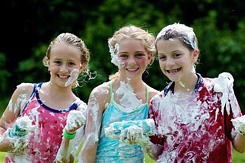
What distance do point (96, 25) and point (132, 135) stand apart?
5.86 metres

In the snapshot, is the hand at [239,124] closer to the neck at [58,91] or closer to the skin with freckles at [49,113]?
the skin with freckles at [49,113]

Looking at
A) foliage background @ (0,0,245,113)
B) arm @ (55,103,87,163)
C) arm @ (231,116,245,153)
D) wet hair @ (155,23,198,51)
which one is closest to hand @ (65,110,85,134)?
arm @ (55,103,87,163)

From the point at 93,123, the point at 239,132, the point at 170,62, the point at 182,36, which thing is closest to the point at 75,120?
the point at 93,123

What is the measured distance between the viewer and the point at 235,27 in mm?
9516

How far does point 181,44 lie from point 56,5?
20.4 ft

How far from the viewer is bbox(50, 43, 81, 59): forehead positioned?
399 cm

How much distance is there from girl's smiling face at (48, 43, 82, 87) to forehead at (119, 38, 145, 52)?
17.0 inches

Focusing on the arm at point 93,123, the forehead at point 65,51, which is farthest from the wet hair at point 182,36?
the forehead at point 65,51

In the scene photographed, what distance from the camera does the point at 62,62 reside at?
400 cm

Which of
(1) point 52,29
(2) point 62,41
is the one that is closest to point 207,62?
(1) point 52,29

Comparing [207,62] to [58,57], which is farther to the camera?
[207,62]

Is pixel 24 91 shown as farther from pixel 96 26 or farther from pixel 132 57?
pixel 96 26

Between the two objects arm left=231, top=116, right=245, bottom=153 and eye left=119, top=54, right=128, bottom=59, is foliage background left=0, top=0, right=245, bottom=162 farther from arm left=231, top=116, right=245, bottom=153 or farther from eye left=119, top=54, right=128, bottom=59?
arm left=231, top=116, right=245, bottom=153

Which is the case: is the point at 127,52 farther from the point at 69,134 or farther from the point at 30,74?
the point at 30,74
